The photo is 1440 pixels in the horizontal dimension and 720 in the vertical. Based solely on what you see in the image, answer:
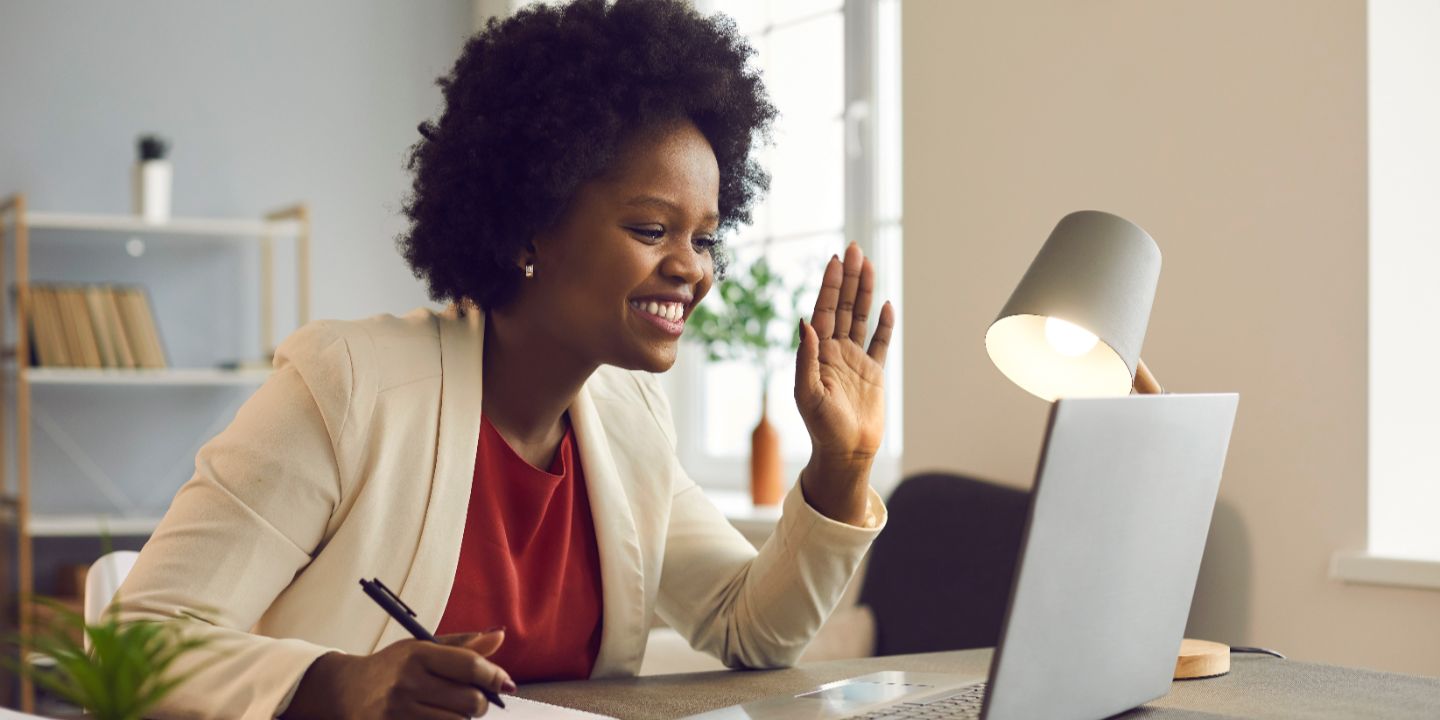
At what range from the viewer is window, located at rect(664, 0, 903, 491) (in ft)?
10.6

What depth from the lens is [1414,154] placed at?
5.94ft

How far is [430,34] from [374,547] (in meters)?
3.44

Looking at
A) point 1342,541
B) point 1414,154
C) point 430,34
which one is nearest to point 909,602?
point 1342,541

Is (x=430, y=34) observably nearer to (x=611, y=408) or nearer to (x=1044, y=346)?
(x=611, y=408)

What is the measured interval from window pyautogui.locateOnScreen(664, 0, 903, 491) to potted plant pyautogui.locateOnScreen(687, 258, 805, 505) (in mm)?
126

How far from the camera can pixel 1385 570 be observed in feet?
5.64

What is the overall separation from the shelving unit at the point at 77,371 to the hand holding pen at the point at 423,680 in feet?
9.25

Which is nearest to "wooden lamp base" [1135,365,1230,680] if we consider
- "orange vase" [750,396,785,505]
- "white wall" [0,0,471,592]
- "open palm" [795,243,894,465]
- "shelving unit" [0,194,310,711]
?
"open palm" [795,243,894,465]

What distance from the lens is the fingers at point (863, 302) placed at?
4.40 feet

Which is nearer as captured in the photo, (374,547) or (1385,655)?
(374,547)

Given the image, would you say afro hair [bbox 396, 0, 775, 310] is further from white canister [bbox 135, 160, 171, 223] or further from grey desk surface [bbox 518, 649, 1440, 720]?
white canister [bbox 135, 160, 171, 223]

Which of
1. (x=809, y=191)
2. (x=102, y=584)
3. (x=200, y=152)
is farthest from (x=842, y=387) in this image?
(x=200, y=152)

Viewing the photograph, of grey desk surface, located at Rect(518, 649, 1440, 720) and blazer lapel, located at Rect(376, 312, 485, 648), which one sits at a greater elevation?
blazer lapel, located at Rect(376, 312, 485, 648)

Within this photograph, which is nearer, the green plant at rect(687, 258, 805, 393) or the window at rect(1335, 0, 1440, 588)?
the window at rect(1335, 0, 1440, 588)
